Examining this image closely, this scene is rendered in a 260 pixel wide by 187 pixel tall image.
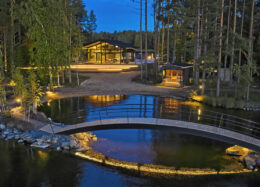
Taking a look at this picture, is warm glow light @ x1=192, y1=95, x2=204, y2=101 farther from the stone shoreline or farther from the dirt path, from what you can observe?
the stone shoreline

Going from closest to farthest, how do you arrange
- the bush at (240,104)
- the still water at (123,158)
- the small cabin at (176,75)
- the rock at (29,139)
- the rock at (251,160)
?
the still water at (123,158)
the rock at (251,160)
the rock at (29,139)
the bush at (240,104)
the small cabin at (176,75)

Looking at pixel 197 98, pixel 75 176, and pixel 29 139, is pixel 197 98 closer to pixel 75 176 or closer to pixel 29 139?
Result: pixel 75 176

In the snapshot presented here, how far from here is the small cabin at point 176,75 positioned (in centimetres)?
2772

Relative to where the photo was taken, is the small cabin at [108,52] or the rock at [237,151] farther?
the small cabin at [108,52]

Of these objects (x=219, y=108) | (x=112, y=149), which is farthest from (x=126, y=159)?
(x=219, y=108)

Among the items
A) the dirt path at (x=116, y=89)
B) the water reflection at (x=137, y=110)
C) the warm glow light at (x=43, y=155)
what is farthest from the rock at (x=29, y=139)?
the dirt path at (x=116, y=89)

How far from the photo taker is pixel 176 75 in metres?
28.2

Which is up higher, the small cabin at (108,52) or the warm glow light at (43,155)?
the small cabin at (108,52)

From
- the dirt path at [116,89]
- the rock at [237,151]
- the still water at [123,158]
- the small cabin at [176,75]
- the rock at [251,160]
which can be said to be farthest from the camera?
the small cabin at [176,75]

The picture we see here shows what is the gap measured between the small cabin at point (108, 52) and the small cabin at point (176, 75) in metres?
19.9

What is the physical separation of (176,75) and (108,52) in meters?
24.0

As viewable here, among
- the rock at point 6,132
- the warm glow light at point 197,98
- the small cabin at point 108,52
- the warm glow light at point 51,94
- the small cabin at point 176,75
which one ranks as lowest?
the rock at point 6,132

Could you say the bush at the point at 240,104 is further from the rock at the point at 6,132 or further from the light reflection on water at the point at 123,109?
the rock at the point at 6,132

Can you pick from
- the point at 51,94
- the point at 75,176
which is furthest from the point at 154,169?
the point at 51,94
